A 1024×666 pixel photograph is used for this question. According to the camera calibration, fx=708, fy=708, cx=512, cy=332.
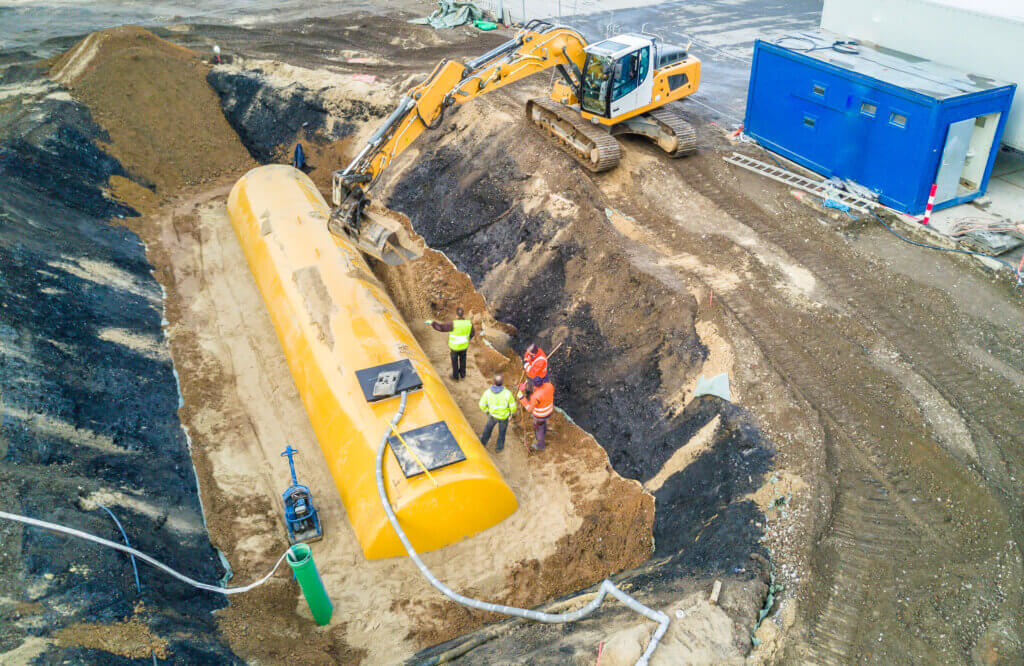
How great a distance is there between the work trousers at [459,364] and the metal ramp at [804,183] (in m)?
7.80

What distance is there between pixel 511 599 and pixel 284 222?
9039mm

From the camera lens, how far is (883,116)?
13477mm

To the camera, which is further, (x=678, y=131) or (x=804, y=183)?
(x=678, y=131)

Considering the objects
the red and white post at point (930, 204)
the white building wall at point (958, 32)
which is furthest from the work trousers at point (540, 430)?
the white building wall at point (958, 32)

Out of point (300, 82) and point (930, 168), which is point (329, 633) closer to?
point (930, 168)

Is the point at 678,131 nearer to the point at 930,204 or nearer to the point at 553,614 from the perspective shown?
the point at 930,204

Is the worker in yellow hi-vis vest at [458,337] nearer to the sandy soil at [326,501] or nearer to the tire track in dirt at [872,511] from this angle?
the sandy soil at [326,501]

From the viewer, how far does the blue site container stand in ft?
42.3

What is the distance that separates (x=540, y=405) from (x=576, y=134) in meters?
7.50

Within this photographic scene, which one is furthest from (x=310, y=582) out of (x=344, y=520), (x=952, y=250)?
(x=952, y=250)

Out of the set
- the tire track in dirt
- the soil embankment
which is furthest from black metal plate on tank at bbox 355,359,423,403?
the tire track in dirt

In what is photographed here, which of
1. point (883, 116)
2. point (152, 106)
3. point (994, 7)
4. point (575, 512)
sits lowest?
point (575, 512)

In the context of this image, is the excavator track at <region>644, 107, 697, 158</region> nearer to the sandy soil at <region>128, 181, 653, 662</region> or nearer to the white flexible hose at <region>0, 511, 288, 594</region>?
the sandy soil at <region>128, 181, 653, 662</region>

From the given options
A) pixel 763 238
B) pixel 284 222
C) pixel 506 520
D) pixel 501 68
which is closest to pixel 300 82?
pixel 284 222
